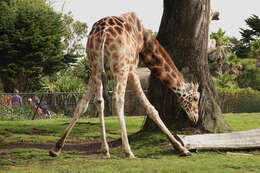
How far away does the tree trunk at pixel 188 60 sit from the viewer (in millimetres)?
8672

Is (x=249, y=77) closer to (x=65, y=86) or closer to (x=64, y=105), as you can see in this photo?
(x=65, y=86)

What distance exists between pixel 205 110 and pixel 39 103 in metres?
11.2

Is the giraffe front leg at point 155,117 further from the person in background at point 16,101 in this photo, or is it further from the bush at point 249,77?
the bush at point 249,77

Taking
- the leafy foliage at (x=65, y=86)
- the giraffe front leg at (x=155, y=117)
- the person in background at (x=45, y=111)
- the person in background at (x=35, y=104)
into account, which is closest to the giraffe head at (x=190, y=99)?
the giraffe front leg at (x=155, y=117)

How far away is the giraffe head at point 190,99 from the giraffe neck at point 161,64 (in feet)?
0.28

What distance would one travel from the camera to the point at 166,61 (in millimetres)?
8031

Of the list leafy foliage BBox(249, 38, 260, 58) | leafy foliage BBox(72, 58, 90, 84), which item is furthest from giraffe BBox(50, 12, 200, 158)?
leafy foliage BBox(249, 38, 260, 58)

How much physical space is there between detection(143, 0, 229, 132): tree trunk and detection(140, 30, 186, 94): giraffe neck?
0.70 m

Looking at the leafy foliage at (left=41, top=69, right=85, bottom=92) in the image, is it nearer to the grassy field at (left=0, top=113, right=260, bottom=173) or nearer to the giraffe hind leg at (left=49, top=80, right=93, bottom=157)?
the grassy field at (left=0, top=113, right=260, bottom=173)

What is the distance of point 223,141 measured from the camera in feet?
25.0

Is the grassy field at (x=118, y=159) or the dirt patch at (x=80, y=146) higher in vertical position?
the grassy field at (x=118, y=159)

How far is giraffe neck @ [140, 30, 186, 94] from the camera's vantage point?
795 centimetres

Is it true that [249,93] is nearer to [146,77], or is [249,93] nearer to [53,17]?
[146,77]

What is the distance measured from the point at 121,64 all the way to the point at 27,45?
86.2ft
